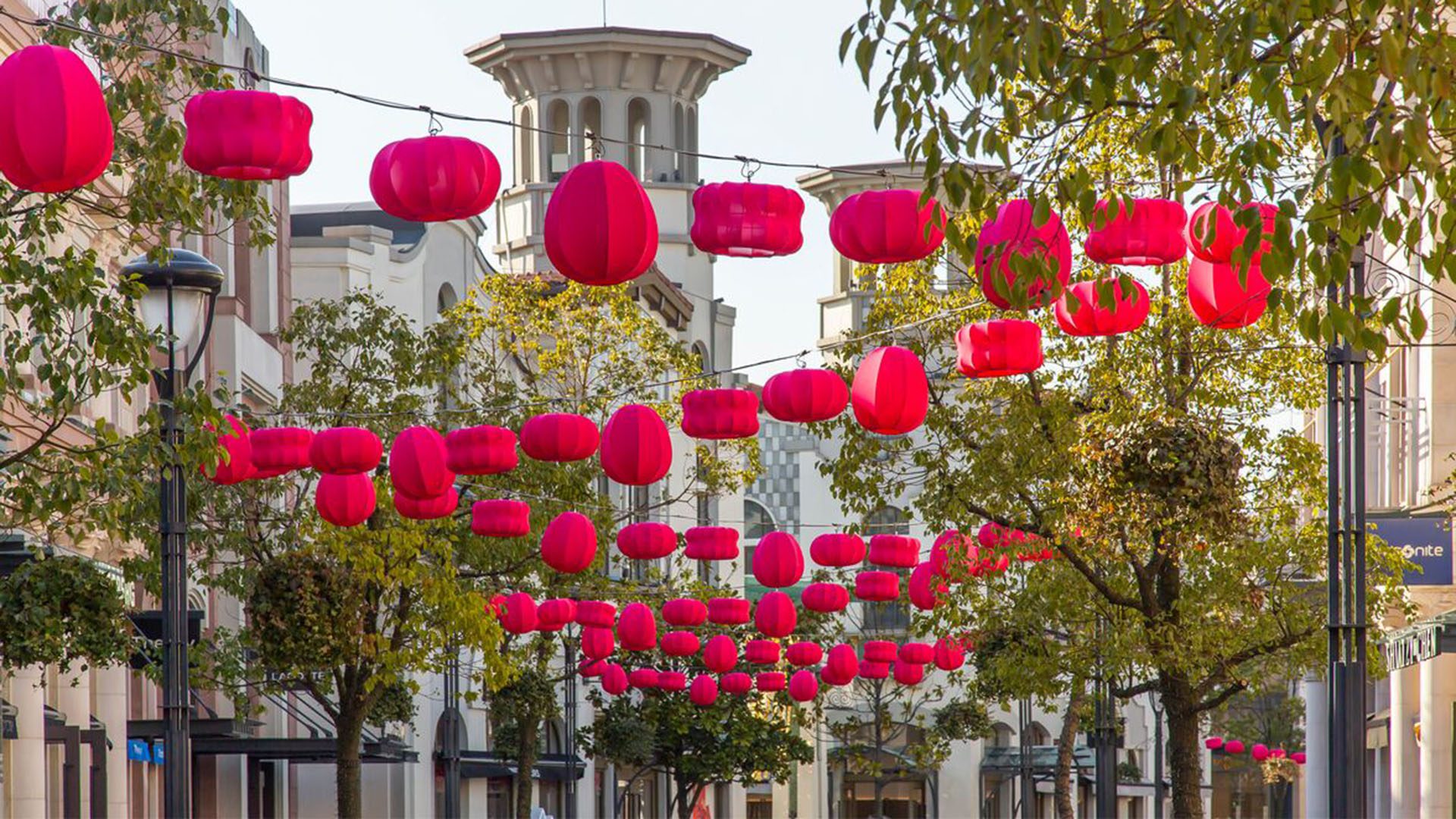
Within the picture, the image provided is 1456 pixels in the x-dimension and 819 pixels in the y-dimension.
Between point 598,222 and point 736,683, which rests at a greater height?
point 598,222

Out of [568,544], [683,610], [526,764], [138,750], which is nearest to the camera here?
[568,544]

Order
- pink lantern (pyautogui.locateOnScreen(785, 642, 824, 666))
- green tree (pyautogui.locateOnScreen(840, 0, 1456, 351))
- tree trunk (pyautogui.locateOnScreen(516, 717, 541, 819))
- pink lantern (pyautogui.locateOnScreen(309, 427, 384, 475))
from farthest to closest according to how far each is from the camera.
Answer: tree trunk (pyautogui.locateOnScreen(516, 717, 541, 819)), pink lantern (pyautogui.locateOnScreen(785, 642, 824, 666)), pink lantern (pyautogui.locateOnScreen(309, 427, 384, 475)), green tree (pyautogui.locateOnScreen(840, 0, 1456, 351))

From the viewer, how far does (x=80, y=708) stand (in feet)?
95.5

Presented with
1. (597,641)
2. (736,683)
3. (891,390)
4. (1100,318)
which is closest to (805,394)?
(891,390)

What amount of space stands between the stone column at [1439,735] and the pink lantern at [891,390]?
43.1ft

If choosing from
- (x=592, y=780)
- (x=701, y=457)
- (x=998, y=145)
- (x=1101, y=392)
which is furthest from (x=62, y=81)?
(x=592, y=780)

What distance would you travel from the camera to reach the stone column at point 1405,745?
31.7 metres

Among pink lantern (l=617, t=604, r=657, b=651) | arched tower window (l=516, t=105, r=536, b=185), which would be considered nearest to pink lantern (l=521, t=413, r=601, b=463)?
pink lantern (l=617, t=604, r=657, b=651)

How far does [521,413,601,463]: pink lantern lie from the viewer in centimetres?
2030

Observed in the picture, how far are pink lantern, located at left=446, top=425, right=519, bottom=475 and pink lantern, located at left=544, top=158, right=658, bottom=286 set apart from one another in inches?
313

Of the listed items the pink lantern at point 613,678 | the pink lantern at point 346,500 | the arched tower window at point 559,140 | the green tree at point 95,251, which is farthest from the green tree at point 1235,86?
the arched tower window at point 559,140

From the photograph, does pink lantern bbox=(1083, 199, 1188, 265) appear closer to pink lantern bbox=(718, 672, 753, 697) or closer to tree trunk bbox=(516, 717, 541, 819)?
tree trunk bbox=(516, 717, 541, 819)

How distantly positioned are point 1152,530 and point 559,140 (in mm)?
51435

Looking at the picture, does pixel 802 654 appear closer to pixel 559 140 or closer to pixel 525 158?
pixel 525 158
